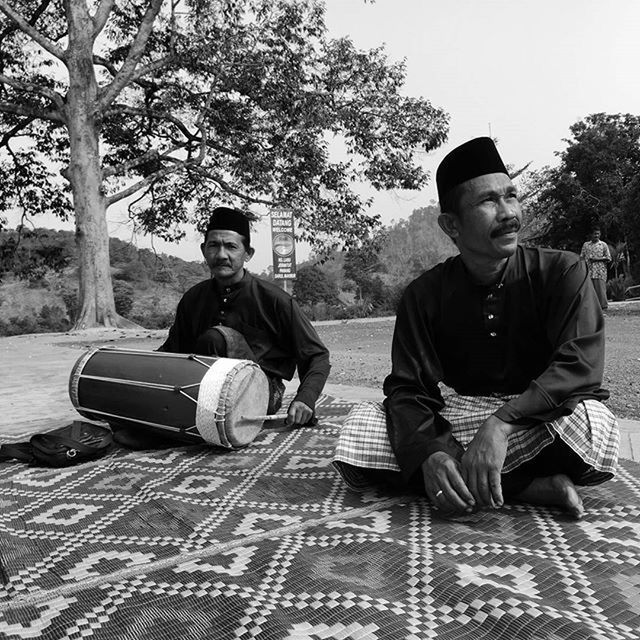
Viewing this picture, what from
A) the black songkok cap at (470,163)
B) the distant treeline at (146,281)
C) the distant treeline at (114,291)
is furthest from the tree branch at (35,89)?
the black songkok cap at (470,163)

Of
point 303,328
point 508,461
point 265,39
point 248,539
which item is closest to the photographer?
point 248,539

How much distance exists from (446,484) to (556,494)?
1.06 feet

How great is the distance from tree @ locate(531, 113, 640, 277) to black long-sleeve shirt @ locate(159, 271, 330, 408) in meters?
25.3

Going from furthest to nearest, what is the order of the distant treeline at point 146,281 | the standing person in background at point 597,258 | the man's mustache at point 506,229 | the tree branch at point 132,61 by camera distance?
the distant treeline at point 146,281 < the tree branch at point 132,61 < the standing person in background at point 597,258 < the man's mustache at point 506,229

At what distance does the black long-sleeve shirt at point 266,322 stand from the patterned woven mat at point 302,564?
0.93m

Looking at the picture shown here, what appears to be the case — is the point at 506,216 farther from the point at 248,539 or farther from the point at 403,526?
the point at 248,539

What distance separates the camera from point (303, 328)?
10.1 ft

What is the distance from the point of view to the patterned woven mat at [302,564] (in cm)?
123

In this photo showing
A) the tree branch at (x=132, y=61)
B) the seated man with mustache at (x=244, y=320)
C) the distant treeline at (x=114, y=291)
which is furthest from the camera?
the distant treeline at (x=114, y=291)

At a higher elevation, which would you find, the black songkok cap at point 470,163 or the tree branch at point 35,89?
the tree branch at point 35,89

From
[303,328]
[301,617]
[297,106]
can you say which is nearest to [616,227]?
[297,106]

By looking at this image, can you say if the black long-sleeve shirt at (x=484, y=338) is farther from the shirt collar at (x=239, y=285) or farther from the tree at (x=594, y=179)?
the tree at (x=594, y=179)

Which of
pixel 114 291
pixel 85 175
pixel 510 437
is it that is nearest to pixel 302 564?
pixel 510 437

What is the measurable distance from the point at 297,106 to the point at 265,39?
4.78ft
